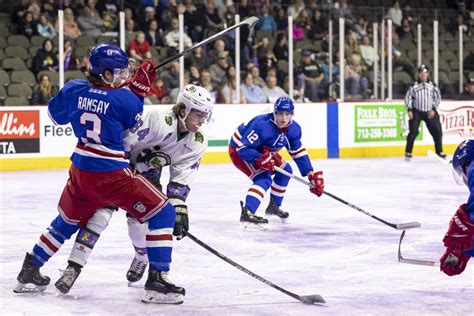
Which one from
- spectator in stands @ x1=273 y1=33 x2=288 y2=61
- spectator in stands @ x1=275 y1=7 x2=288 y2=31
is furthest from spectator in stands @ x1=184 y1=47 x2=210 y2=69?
spectator in stands @ x1=275 y1=7 x2=288 y2=31

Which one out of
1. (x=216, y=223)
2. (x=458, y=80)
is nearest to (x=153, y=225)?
(x=216, y=223)

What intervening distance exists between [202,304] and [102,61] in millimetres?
1122

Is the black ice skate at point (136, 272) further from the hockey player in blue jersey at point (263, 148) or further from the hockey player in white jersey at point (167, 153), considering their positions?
the hockey player in blue jersey at point (263, 148)

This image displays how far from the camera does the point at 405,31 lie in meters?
14.0

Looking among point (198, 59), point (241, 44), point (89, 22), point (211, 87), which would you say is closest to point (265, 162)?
point (211, 87)

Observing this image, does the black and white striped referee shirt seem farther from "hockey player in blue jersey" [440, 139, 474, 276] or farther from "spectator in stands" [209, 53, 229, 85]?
"hockey player in blue jersey" [440, 139, 474, 276]

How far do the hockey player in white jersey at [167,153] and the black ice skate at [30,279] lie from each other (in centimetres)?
11

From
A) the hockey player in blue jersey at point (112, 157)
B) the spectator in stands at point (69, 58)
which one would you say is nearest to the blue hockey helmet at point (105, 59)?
the hockey player in blue jersey at point (112, 157)

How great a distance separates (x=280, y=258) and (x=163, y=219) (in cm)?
146

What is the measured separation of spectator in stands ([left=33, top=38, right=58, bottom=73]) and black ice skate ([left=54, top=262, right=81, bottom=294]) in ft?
23.7

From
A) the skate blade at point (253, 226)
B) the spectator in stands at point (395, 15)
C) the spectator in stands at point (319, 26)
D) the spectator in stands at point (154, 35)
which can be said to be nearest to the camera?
the skate blade at point (253, 226)

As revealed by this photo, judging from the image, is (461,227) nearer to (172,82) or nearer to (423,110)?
(172,82)

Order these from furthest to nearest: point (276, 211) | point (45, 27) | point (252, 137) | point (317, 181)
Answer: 1. point (45, 27)
2. point (276, 211)
3. point (252, 137)
4. point (317, 181)

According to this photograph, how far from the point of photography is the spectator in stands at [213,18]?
12719mm
